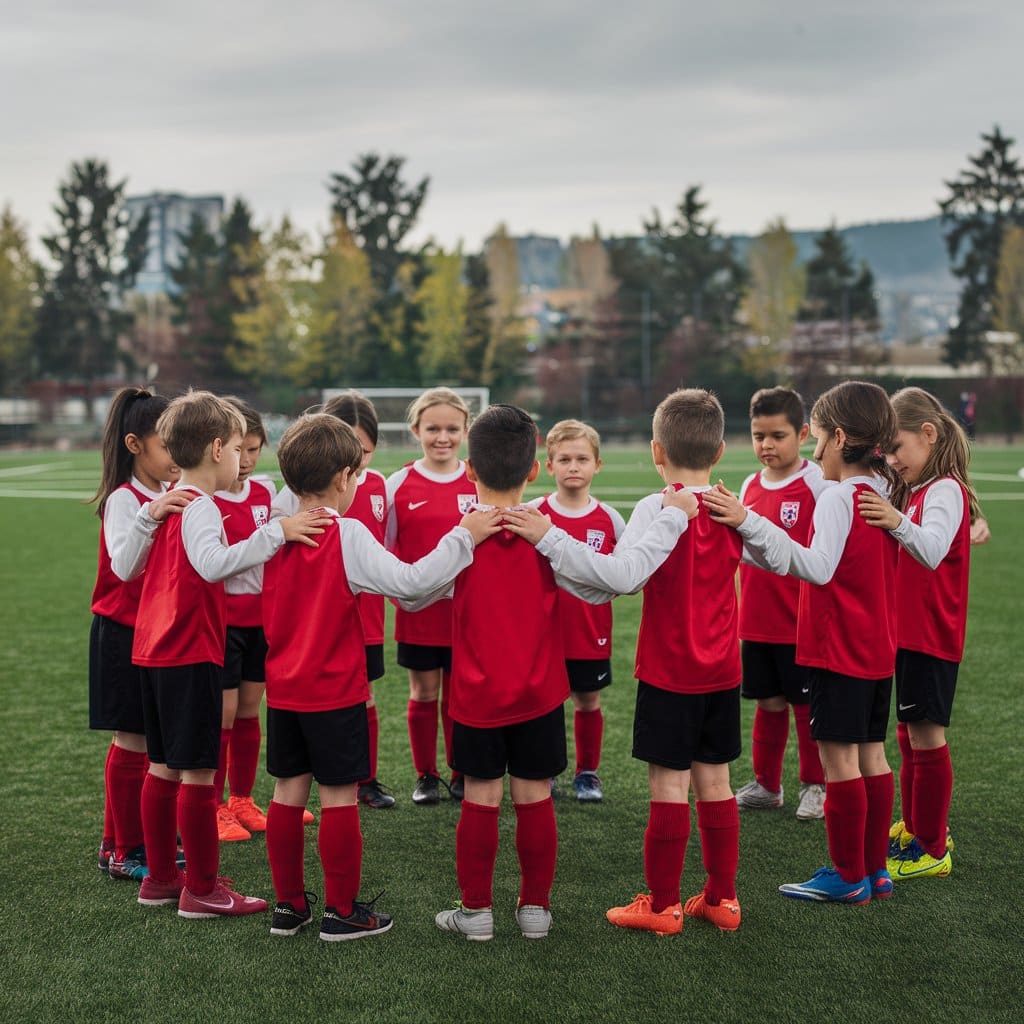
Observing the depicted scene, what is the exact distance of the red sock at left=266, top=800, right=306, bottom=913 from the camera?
11.2 feet

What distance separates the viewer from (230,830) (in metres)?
4.40

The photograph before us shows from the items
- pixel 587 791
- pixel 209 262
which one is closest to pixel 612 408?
pixel 209 262

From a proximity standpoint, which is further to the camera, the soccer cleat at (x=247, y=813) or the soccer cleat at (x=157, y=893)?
the soccer cleat at (x=247, y=813)

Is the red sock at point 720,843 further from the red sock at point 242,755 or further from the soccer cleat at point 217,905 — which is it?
the red sock at point 242,755

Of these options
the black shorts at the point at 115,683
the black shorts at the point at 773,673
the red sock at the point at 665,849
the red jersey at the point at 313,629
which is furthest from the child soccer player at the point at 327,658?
the black shorts at the point at 773,673

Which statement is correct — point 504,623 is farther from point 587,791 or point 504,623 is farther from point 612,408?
point 612,408

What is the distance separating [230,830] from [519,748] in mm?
1618

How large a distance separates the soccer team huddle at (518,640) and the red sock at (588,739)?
4.10ft

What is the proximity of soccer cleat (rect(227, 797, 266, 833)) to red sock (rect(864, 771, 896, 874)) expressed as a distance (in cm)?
235

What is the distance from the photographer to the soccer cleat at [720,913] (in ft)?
11.5

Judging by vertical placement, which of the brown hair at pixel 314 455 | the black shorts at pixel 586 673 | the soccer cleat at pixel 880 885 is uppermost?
the brown hair at pixel 314 455

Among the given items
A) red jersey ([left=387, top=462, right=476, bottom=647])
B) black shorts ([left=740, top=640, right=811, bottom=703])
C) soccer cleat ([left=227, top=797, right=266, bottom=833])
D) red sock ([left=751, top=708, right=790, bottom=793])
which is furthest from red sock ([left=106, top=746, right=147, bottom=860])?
red sock ([left=751, top=708, right=790, bottom=793])

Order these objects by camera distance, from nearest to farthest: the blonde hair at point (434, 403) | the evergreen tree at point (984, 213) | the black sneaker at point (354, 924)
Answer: the black sneaker at point (354, 924), the blonde hair at point (434, 403), the evergreen tree at point (984, 213)

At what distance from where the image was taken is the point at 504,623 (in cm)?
332
